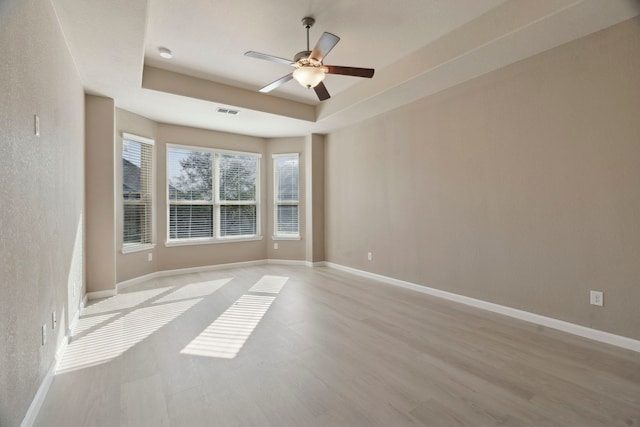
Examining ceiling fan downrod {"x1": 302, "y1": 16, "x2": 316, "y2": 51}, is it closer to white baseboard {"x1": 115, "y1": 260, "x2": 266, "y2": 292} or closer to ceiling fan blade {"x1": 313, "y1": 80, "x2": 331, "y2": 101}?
ceiling fan blade {"x1": 313, "y1": 80, "x2": 331, "y2": 101}

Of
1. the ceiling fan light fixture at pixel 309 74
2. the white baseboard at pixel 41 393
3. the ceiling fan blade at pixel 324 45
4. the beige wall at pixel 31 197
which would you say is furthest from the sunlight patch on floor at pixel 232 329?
the ceiling fan blade at pixel 324 45

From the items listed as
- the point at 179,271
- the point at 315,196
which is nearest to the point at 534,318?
the point at 315,196

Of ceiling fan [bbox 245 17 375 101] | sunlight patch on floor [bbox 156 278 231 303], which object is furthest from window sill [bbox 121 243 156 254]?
ceiling fan [bbox 245 17 375 101]

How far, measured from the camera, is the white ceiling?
246 centimetres

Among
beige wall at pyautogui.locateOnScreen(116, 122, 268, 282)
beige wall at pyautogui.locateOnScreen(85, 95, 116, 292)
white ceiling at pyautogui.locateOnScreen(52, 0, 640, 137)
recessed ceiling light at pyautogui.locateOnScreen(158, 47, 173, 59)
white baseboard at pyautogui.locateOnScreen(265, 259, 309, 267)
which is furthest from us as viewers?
white baseboard at pyautogui.locateOnScreen(265, 259, 309, 267)

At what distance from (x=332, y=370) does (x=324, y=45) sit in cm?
258

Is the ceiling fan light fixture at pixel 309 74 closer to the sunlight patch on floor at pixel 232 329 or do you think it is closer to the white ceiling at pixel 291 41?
the white ceiling at pixel 291 41

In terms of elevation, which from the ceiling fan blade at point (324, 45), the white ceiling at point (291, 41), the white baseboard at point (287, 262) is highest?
the white ceiling at point (291, 41)

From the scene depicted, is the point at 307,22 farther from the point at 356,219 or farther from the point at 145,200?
the point at 145,200

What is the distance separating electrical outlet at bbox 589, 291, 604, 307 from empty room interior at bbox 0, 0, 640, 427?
1 centimetres

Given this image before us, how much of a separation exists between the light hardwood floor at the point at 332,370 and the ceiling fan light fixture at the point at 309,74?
2407mm

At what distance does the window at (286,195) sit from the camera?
6.28 m

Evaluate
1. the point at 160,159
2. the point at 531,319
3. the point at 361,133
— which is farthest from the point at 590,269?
the point at 160,159

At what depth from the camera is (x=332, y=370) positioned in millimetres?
2203
